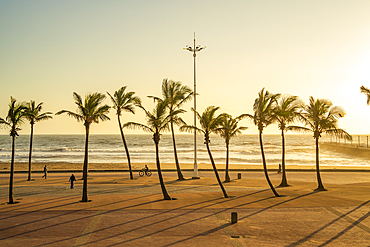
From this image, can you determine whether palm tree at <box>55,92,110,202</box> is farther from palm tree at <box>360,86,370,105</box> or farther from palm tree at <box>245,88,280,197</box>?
palm tree at <box>360,86,370,105</box>

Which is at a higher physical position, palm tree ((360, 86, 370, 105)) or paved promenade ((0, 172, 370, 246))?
palm tree ((360, 86, 370, 105))

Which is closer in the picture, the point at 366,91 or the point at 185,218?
the point at 185,218

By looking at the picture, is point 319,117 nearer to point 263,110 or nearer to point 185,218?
point 263,110

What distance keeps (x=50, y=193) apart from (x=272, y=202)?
16.9 meters

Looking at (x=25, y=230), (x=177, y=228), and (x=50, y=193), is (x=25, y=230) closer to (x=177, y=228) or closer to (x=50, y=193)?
(x=177, y=228)

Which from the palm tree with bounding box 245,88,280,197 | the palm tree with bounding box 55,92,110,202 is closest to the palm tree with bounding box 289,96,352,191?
the palm tree with bounding box 245,88,280,197

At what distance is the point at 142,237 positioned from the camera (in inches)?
496

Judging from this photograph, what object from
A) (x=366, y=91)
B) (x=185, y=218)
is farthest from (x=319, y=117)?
(x=185, y=218)

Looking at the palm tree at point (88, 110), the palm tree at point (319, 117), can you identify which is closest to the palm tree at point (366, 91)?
the palm tree at point (319, 117)

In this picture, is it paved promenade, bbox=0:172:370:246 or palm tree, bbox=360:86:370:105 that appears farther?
palm tree, bbox=360:86:370:105

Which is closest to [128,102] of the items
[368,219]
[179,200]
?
[179,200]

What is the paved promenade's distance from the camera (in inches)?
484

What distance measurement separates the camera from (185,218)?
50.8 ft

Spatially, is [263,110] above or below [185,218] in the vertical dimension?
above
